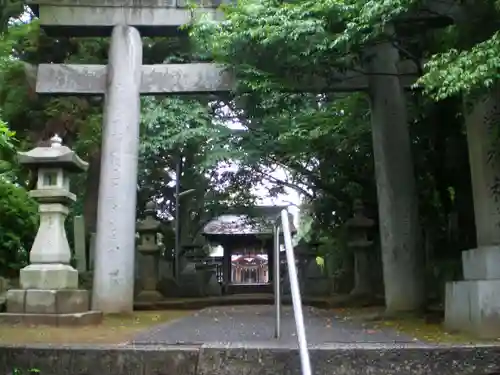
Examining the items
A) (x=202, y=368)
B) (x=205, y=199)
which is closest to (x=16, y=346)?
(x=202, y=368)

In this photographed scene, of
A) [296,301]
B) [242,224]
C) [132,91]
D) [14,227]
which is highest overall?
[132,91]

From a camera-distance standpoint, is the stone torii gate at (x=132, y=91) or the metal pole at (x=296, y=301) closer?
the metal pole at (x=296, y=301)

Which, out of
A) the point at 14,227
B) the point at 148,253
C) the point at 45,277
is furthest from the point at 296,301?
the point at 148,253

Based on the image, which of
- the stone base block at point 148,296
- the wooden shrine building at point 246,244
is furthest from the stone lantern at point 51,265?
the wooden shrine building at point 246,244

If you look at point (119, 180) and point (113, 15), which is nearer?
point (119, 180)

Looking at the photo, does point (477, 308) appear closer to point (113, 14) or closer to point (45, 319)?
point (45, 319)

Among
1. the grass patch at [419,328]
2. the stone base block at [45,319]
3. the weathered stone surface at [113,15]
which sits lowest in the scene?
the grass patch at [419,328]

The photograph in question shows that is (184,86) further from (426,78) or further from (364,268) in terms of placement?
(364,268)

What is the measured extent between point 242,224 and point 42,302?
13919 millimetres

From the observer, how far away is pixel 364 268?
11219 mm

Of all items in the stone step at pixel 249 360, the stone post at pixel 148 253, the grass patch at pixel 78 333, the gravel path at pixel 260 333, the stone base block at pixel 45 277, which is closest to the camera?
the stone step at pixel 249 360

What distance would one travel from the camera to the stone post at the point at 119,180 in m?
7.46

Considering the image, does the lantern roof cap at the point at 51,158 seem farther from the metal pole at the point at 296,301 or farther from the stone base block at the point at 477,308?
the stone base block at the point at 477,308

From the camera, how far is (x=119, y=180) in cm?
767
